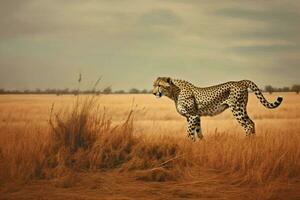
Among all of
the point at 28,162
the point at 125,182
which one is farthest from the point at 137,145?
the point at 28,162

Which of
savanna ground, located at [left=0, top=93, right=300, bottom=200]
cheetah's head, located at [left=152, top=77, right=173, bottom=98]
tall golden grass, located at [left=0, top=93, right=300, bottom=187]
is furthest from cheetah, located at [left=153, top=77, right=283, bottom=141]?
tall golden grass, located at [left=0, top=93, right=300, bottom=187]

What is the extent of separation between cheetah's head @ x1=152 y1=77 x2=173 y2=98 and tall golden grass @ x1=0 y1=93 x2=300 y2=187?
85cm

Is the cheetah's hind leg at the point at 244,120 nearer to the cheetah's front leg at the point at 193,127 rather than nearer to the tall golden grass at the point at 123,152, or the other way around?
the cheetah's front leg at the point at 193,127

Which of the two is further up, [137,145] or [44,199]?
[137,145]

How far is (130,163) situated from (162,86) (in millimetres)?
1628

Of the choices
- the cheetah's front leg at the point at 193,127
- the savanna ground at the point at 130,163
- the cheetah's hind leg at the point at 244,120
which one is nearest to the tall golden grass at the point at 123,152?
the savanna ground at the point at 130,163

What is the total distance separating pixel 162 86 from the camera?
6.05 meters

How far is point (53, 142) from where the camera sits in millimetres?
4816

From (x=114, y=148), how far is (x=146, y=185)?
28.3 inches

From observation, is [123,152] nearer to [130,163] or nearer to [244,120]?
[130,163]

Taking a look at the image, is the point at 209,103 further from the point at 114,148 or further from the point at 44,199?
the point at 44,199

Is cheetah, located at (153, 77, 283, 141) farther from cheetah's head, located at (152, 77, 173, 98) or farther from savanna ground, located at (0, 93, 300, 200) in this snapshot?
savanna ground, located at (0, 93, 300, 200)

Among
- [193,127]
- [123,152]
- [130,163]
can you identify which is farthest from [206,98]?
[130,163]

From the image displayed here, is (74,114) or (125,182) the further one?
(74,114)
